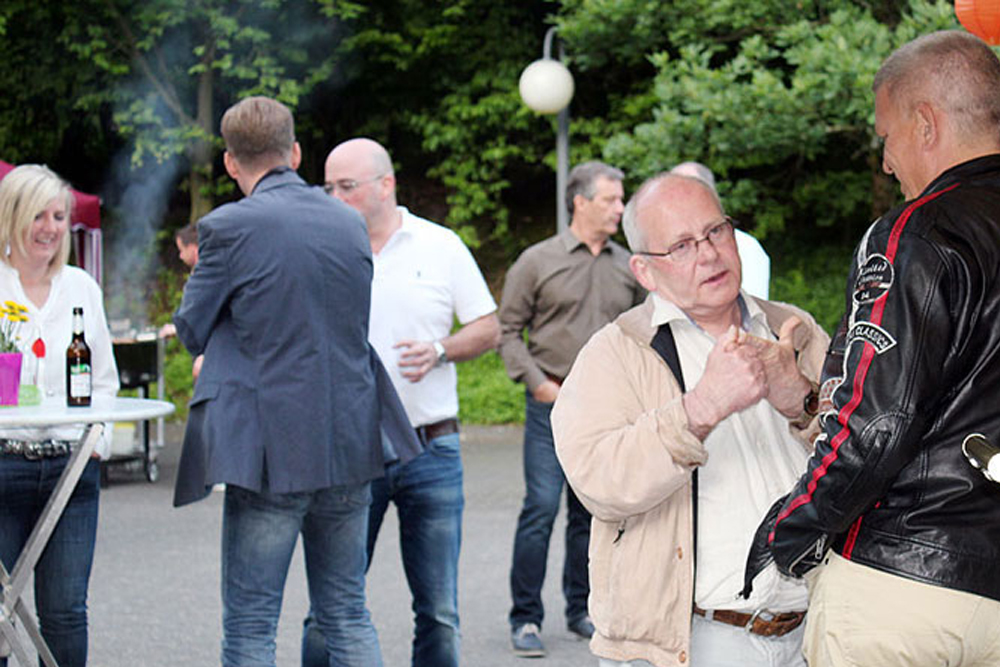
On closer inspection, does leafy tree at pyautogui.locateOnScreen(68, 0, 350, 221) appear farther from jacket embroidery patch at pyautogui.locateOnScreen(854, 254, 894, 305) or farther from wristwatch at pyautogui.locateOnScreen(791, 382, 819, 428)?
jacket embroidery patch at pyautogui.locateOnScreen(854, 254, 894, 305)

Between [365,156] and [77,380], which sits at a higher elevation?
[365,156]

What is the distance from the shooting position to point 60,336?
4.43 meters

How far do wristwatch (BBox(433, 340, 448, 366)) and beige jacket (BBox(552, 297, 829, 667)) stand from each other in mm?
1914

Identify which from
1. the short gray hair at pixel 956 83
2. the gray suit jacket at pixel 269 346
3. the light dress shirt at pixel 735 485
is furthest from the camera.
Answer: the gray suit jacket at pixel 269 346

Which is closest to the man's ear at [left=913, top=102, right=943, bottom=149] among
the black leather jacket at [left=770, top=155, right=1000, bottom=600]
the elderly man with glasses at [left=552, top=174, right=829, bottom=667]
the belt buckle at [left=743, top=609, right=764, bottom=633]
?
the black leather jacket at [left=770, top=155, right=1000, bottom=600]

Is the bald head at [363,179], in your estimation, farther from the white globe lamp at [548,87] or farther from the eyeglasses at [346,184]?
the white globe lamp at [548,87]

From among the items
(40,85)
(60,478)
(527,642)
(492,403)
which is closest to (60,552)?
(60,478)

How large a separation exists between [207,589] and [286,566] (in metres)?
3.75

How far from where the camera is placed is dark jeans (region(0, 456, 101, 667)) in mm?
4180

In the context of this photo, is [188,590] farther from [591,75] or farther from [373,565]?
[591,75]

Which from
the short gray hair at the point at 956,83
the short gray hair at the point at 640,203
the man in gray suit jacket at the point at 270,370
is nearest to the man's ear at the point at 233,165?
the man in gray suit jacket at the point at 270,370

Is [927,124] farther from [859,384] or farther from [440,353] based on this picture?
[440,353]

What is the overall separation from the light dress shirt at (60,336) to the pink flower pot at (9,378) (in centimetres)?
10

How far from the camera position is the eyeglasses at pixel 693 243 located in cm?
312
